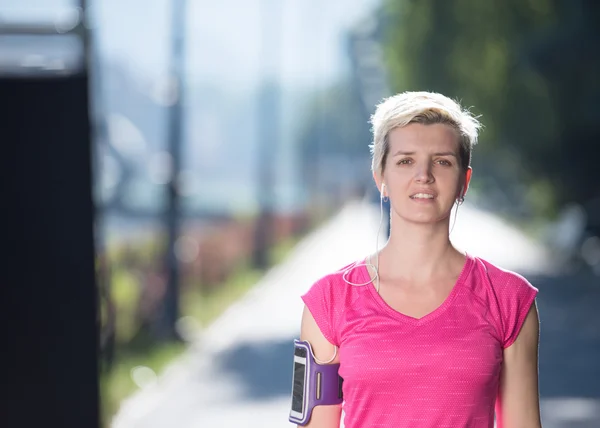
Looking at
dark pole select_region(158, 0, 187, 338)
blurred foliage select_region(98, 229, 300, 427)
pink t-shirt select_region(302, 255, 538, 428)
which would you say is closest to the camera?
pink t-shirt select_region(302, 255, 538, 428)

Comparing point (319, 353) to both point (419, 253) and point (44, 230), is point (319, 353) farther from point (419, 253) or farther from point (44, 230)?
point (44, 230)

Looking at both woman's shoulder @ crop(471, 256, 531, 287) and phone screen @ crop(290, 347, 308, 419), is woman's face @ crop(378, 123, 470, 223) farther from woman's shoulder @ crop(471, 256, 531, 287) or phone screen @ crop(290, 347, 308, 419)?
phone screen @ crop(290, 347, 308, 419)

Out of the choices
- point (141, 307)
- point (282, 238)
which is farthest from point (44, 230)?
point (282, 238)

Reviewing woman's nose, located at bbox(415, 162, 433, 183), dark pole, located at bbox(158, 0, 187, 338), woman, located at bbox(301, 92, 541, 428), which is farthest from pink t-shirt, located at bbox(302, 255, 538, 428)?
dark pole, located at bbox(158, 0, 187, 338)

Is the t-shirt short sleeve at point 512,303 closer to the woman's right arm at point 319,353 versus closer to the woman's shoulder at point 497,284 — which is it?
the woman's shoulder at point 497,284

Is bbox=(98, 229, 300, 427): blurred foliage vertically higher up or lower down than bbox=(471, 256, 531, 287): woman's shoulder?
lower down

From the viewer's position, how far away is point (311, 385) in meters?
3.55

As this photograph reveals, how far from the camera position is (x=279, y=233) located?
5109 cm

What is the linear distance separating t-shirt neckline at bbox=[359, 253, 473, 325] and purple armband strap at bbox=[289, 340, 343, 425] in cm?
23

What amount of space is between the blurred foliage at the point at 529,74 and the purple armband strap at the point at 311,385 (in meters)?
18.5

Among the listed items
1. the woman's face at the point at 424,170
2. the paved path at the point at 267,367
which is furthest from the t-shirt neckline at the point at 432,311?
the paved path at the point at 267,367

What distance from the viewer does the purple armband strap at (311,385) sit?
354 cm

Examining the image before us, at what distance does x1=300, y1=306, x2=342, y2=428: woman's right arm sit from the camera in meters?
3.55

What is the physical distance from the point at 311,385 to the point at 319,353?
0.29ft
